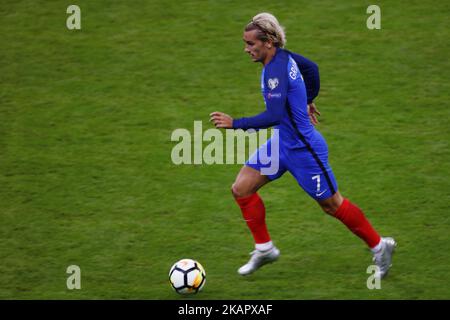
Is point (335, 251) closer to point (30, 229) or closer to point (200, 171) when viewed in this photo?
point (200, 171)

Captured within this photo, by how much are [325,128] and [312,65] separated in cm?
273

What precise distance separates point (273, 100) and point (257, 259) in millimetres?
1560

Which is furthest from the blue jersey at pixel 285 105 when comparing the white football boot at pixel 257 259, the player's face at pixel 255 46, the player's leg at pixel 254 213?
the white football boot at pixel 257 259

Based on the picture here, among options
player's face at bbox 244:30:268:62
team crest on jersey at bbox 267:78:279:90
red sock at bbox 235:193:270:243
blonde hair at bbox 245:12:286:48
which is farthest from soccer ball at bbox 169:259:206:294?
blonde hair at bbox 245:12:286:48

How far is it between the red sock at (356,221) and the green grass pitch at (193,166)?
0.39 metres

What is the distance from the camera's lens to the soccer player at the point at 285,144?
692 centimetres

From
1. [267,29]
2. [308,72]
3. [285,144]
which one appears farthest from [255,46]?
[285,144]

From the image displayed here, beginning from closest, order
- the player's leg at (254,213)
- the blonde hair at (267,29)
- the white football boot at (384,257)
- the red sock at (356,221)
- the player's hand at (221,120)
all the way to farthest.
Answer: the player's hand at (221,120), the blonde hair at (267,29), the red sock at (356,221), the white football boot at (384,257), the player's leg at (254,213)

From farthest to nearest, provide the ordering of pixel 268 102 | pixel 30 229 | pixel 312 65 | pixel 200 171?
pixel 200 171, pixel 30 229, pixel 312 65, pixel 268 102

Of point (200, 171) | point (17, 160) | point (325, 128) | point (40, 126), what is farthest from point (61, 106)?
point (325, 128)

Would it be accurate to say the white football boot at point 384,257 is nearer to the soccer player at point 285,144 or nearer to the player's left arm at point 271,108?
the soccer player at point 285,144

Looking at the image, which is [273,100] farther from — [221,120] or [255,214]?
[255,214]

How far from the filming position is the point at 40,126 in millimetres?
10336

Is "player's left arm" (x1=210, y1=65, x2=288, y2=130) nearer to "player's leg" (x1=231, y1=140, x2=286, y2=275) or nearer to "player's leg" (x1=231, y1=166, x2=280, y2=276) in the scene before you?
"player's leg" (x1=231, y1=140, x2=286, y2=275)
